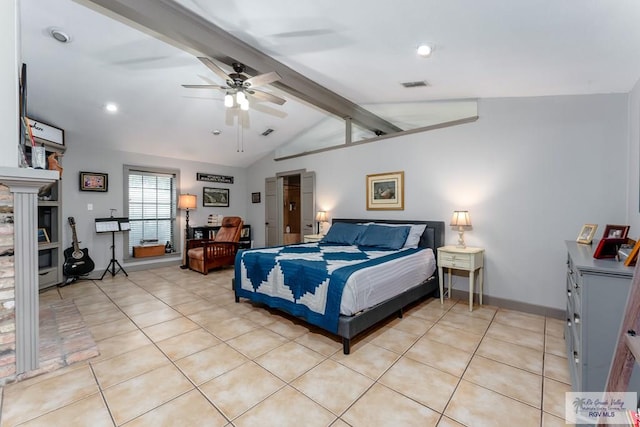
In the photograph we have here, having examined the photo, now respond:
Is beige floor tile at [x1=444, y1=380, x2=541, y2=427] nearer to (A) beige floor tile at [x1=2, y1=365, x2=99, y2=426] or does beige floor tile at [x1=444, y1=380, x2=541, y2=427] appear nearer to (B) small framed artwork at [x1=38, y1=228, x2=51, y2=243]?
(A) beige floor tile at [x1=2, y1=365, x2=99, y2=426]

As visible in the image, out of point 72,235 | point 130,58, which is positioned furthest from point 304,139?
point 72,235

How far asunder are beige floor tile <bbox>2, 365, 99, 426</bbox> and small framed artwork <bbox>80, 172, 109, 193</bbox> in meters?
4.04

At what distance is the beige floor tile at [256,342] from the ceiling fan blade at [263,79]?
8.50 feet

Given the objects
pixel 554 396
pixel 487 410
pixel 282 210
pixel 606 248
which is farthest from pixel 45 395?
pixel 282 210

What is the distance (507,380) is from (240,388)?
193 cm

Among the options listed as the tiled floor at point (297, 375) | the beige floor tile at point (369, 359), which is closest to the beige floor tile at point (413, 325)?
the tiled floor at point (297, 375)

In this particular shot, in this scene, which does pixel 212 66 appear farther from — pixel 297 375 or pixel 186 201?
pixel 186 201

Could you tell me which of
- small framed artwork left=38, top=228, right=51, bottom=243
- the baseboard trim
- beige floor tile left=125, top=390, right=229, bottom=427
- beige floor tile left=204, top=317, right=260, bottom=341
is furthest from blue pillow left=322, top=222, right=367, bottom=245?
small framed artwork left=38, top=228, right=51, bottom=243

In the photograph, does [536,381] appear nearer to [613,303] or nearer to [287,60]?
[613,303]

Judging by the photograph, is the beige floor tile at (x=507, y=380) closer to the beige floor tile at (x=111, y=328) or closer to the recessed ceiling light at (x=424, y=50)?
the recessed ceiling light at (x=424, y=50)

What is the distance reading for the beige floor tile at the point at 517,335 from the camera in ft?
8.46

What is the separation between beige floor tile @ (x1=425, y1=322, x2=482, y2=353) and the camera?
254 centimetres

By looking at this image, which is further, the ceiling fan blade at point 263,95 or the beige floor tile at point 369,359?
the ceiling fan blade at point 263,95

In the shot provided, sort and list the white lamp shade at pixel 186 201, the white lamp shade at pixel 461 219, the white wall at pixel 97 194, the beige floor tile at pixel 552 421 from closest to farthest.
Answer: the beige floor tile at pixel 552 421 < the white lamp shade at pixel 461 219 < the white wall at pixel 97 194 < the white lamp shade at pixel 186 201
